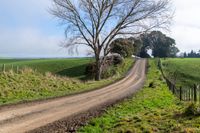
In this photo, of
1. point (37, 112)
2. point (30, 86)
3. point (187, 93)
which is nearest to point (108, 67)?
point (187, 93)

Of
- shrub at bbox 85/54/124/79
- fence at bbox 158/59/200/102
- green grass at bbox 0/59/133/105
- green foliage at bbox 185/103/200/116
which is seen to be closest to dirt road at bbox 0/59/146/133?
green grass at bbox 0/59/133/105

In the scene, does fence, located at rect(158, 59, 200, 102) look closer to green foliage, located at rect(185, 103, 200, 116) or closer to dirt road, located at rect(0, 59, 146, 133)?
dirt road, located at rect(0, 59, 146, 133)

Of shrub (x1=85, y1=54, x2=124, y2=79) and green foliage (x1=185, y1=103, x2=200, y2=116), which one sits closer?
green foliage (x1=185, y1=103, x2=200, y2=116)

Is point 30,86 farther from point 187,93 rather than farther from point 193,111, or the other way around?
point 193,111

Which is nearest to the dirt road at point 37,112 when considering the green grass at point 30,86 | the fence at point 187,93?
the green grass at point 30,86

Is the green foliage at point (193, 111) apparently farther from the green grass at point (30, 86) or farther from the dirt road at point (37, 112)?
the green grass at point (30, 86)

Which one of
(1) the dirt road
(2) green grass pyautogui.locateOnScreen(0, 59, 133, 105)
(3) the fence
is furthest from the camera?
(2) green grass pyautogui.locateOnScreen(0, 59, 133, 105)

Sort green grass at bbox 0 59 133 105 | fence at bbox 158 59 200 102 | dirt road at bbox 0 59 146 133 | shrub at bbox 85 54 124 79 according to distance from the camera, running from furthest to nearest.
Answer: shrub at bbox 85 54 124 79, green grass at bbox 0 59 133 105, fence at bbox 158 59 200 102, dirt road at bbox 0 59 146 133

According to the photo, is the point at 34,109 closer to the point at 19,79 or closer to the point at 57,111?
the point at 57,111

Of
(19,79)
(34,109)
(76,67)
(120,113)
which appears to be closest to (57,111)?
(34,109)

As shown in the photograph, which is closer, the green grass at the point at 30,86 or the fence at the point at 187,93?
the fence at the point at 187,93

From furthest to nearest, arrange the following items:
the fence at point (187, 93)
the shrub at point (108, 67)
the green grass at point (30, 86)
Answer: the shrub at point (108, 67)
the green grass at point (30, 86)
the fence at point (187, 93)

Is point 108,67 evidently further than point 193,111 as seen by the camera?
Yes

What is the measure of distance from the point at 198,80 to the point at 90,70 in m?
20.9
